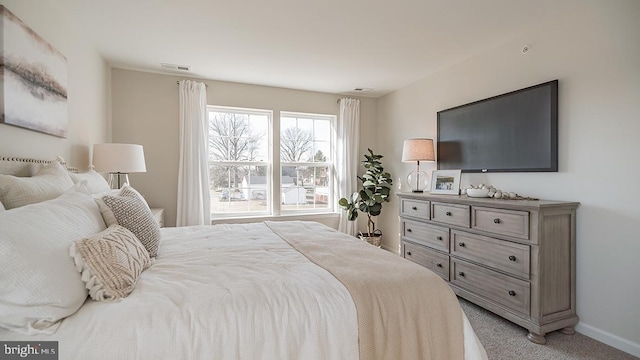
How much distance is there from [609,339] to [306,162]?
11.9 ft

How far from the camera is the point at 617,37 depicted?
2.03m

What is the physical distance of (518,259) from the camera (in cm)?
215

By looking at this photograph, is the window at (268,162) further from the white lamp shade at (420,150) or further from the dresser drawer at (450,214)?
the dresser drawer at (450,214)

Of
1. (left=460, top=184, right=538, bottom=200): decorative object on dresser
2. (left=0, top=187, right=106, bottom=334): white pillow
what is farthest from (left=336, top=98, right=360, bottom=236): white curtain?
(left=0, top=187, right=106, bottom=334): white pillow

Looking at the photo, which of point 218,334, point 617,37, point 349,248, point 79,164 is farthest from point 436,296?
point 79,164

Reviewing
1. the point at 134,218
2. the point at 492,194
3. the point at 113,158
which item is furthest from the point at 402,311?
the point at 113,158

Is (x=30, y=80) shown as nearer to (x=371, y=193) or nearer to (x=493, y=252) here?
(x=493, y=252)

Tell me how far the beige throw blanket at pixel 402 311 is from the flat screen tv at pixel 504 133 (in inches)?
74.3

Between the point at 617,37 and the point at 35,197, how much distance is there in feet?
12.0

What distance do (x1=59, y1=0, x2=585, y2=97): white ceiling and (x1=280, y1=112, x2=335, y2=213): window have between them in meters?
0.92

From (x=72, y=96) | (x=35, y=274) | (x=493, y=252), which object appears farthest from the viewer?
(x=72, y=96)

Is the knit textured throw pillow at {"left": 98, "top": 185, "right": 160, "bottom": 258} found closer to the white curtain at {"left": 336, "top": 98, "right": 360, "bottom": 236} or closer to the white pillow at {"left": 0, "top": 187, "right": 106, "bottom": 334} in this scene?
the white pillow at {"left": 0, "top": 187, "right": 106, "bottom": 334}

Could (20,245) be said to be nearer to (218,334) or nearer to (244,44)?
(218,334)

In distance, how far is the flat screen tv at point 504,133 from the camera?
2.40 meters
